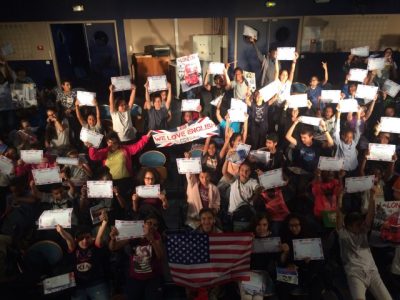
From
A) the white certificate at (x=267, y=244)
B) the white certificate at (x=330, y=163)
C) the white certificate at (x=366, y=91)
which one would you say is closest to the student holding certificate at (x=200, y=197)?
the white certificate at (x=267, y=244)

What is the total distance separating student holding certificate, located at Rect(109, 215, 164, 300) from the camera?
492 cm

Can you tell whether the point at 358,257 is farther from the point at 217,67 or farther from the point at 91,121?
the point at 91,121

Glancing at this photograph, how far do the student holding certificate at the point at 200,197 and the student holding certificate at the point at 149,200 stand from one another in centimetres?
46

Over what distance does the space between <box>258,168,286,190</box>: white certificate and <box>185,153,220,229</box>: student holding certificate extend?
790mm

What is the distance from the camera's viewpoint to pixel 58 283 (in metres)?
4.79

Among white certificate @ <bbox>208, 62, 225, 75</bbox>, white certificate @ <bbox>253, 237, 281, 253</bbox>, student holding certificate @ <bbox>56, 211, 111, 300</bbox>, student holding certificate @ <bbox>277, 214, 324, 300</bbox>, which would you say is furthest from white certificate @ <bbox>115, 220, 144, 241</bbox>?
white certificate @ <bbox>208, 62, 225, 75</bbox>

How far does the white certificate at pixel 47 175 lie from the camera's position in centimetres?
574

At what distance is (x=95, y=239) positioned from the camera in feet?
16.2

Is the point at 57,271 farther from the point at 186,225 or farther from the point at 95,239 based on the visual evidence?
the point at 186,225

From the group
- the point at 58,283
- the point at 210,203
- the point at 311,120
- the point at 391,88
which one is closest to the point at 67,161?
the point at 58,283

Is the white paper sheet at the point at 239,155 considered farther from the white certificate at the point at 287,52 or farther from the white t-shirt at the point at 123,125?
the white certificate at the point at 287,52

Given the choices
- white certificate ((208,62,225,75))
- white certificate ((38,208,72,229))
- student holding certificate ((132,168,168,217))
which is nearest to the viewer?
white certificate ((38,208,72,229))

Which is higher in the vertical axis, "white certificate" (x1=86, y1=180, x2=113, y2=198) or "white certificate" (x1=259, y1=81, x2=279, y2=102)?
"white certificate" (x1=259, y1=81, x2=279, y2=102)

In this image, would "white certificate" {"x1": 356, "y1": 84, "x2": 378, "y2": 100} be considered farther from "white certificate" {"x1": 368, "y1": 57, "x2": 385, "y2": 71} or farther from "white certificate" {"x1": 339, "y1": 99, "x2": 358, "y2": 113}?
"white certificate" {"x1": 368, "y1": 57, "x2": 385, "y2": 71}
